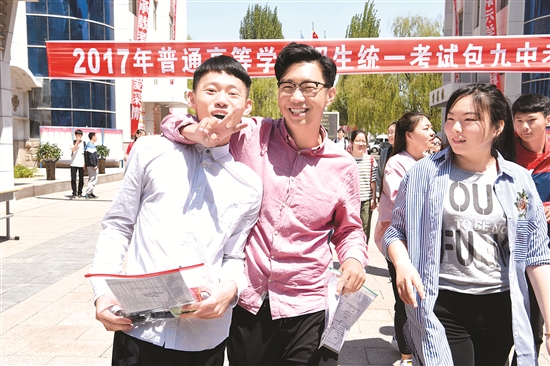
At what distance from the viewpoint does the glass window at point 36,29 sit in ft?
67.9

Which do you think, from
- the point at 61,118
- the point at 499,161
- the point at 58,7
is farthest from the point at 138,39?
the point at 499,161

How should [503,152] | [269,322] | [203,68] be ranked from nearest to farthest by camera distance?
[203,68]
[269,322]
[503,152]

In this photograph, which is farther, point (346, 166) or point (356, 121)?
point (356, 121)

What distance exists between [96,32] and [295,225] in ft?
74.2

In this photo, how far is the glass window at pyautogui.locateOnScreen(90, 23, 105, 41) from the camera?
71.7 feet


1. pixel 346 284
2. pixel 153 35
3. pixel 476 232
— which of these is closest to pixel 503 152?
pixel 476 232

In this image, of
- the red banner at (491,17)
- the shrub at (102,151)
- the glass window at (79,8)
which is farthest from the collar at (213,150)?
the glass window at (79,8)

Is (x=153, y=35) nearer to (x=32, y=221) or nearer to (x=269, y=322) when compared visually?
(x=32, y=221)

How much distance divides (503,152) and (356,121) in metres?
24.7

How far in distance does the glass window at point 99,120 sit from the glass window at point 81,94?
0.52m

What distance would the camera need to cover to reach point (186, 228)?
1729 millimetres

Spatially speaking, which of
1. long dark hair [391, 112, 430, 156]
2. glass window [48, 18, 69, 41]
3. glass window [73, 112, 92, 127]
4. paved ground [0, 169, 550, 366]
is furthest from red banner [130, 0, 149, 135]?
long dark hair [391, 112, 430, 156]

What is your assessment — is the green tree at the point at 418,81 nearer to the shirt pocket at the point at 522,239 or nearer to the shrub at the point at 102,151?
the shrub at the point at 102,151

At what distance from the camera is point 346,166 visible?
6.93 feet
